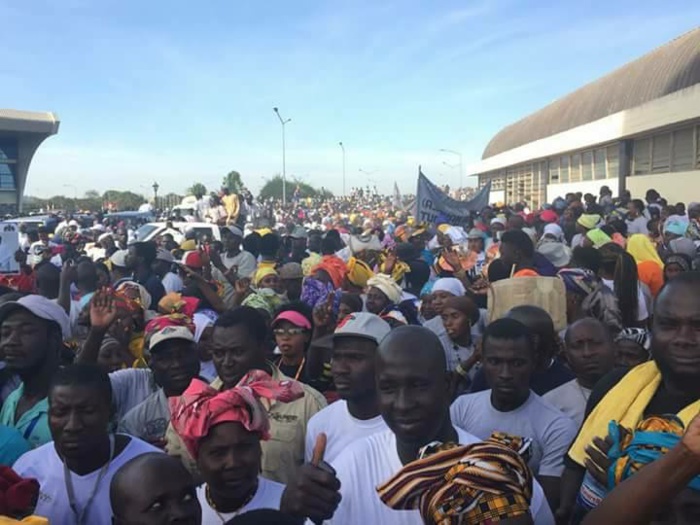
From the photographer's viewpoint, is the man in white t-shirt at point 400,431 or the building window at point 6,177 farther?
the building window at point 6,177

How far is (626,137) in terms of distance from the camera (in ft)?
73.6

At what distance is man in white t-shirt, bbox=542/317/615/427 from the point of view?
3.58m

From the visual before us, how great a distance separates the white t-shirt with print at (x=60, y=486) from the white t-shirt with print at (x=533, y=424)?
1.57m

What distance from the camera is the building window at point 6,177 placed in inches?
1943

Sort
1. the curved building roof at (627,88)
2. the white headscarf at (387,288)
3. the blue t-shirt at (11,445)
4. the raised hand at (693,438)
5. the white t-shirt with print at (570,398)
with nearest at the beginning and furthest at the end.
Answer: the raised hand at (693,438)
the blue t-shirt at (11,445)
the white t-shirt with print at (570,398)
the white headscarf at (387,288)
the curved building roof at (627,88)

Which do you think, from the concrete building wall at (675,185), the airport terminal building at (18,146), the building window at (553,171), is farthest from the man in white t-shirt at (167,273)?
the airport terminal building at (18,146)

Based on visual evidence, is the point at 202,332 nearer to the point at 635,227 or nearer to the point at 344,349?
the point at 344,349

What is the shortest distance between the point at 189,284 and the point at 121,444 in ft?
14.0

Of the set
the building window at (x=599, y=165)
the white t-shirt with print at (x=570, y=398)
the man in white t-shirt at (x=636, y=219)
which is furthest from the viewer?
the building window at (x=599, y=165)

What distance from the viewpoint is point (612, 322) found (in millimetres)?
4980

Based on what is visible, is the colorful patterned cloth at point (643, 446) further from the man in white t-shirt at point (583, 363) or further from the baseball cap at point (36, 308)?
the baseball cap at point (36, 308)

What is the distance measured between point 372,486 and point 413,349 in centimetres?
46

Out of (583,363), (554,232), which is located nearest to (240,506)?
(583,363)

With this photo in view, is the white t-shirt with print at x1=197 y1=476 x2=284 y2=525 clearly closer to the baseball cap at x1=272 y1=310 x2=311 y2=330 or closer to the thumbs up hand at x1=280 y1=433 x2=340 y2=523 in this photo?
the thumbs up hand at x1=280 y1=433 x2=340 y2=523
